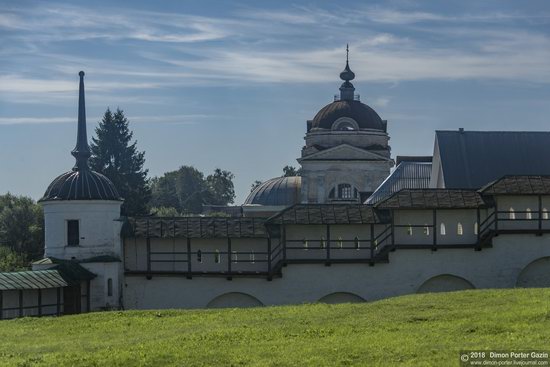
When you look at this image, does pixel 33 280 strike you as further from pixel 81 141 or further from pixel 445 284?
pixel 445 284

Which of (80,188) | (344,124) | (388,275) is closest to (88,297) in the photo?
(80,188)

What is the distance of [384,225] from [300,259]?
13.6ft

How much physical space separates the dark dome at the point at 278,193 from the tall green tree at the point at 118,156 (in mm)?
16580

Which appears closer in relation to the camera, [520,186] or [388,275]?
[520,186]

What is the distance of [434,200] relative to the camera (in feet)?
143

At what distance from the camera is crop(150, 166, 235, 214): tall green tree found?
160m

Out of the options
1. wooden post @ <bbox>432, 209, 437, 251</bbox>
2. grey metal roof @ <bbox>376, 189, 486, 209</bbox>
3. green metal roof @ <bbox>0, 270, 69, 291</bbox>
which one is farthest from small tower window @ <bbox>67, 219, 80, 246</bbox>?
wooden post @ <bbox>432, 209, 437, 251</bbox>

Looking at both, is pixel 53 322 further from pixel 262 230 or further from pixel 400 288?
pixel 400 288

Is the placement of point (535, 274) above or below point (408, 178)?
below

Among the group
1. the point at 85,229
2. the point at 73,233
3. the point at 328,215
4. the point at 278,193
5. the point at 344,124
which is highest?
the point at 344,124

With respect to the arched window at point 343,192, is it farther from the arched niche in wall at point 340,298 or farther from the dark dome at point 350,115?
the arched niche in wall at point 340,298

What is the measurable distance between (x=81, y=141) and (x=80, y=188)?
4.34 meters

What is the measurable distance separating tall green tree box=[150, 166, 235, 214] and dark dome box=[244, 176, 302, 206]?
5369 cm

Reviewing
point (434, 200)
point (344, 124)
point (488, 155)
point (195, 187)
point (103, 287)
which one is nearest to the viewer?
point (434, 200)
